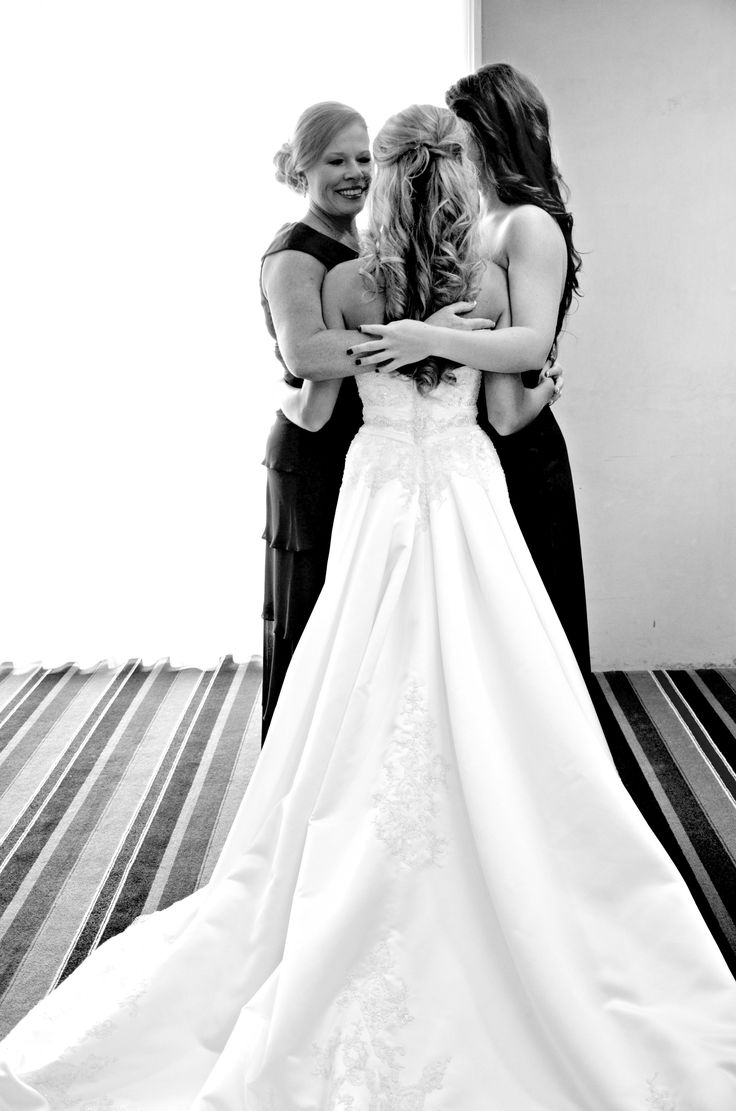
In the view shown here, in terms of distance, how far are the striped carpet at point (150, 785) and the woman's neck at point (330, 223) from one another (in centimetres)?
157

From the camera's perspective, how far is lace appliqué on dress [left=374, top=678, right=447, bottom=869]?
1686 mm

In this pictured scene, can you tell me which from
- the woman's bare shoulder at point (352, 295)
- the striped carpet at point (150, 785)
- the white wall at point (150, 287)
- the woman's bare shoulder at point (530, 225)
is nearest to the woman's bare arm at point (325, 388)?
the woman's bare shoulder at point (352, 295)

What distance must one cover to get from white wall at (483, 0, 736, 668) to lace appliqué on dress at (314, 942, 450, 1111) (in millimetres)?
2476

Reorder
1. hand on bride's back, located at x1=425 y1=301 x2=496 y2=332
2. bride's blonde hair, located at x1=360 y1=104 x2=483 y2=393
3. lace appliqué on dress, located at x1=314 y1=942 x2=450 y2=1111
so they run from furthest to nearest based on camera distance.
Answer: hand on bride's back, located at x1=425 y1=301 x2=496 y2=332 < bride's blonde hair, located at x1=360 y1=104 x2=483 y2=393 < lace appliqué on dress, located at x1=314 y1=942 x2=450 y2=1111

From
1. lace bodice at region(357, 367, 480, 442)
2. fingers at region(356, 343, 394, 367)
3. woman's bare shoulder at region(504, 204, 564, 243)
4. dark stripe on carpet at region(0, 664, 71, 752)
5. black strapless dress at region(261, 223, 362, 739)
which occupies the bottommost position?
dark stripe on carpet at region(0, 664, 71, 752)

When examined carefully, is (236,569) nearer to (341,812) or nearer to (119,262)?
(119,262)

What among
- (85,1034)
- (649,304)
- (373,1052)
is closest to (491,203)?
(649,304)

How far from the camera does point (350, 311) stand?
6.37 ft

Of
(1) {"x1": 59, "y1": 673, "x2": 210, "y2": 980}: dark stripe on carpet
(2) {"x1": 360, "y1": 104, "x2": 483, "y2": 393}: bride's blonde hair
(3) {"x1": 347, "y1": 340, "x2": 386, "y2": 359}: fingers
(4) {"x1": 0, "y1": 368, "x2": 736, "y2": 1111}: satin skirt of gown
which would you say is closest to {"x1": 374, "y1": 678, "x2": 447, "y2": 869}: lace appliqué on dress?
(4) {"x1": 0, "y1": 368, "x2": 736, "y2": 1111}: satin skirt of gown

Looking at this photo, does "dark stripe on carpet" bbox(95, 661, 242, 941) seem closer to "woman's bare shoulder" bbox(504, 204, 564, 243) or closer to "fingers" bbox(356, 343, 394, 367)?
"fingers" bbox(356, 343, 394, 367)

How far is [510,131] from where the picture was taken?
229 cm

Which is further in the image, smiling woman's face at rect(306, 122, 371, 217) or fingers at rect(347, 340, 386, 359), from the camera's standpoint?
smiling woman's face at rect(306, 122, 371, 217)

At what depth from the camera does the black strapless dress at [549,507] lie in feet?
8.98

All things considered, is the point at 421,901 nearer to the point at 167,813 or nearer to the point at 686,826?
the point at 686,826
